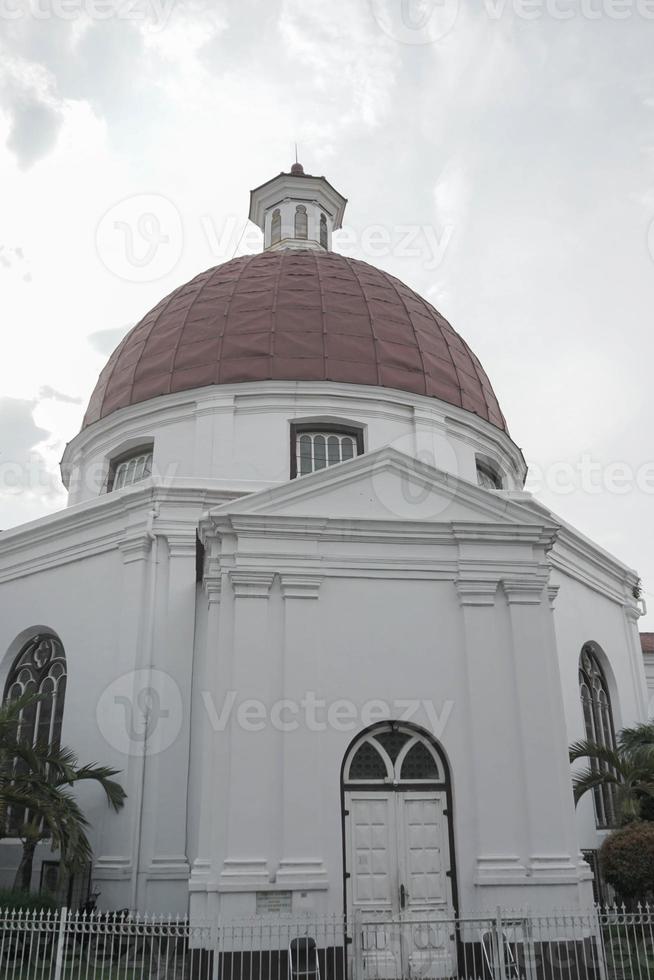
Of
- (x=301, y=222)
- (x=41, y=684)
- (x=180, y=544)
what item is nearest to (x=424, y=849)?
(x=180, y=544)

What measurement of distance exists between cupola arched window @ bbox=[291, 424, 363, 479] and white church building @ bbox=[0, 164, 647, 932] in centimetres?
5

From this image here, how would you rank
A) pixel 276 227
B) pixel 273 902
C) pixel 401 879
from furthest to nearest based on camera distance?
pixel 276 227
pixel 401 879
pixel 273 902

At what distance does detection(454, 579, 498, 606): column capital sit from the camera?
12031 millimetres

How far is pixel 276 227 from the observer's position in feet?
92.1

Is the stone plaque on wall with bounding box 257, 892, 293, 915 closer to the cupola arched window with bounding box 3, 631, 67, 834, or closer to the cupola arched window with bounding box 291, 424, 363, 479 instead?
the cupola arched window with bounding box 3, 631, 67, 834

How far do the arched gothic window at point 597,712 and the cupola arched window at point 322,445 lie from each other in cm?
625

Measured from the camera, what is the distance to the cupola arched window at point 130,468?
59.9ft

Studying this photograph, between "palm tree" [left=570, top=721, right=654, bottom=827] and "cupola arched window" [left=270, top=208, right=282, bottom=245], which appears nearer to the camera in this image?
"palm tree" [left=570, top=721, right=654, bottom=827]

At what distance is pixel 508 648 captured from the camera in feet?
38.9

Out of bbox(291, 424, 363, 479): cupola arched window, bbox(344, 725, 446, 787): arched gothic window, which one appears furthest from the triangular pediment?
bbox(291, 424, 363, 479): cupola arched window

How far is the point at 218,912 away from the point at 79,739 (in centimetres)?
538

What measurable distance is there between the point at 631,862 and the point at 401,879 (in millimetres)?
3806

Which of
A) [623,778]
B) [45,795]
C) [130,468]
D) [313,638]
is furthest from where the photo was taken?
[130,468]

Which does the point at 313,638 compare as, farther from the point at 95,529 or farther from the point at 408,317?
the point at 408,317
